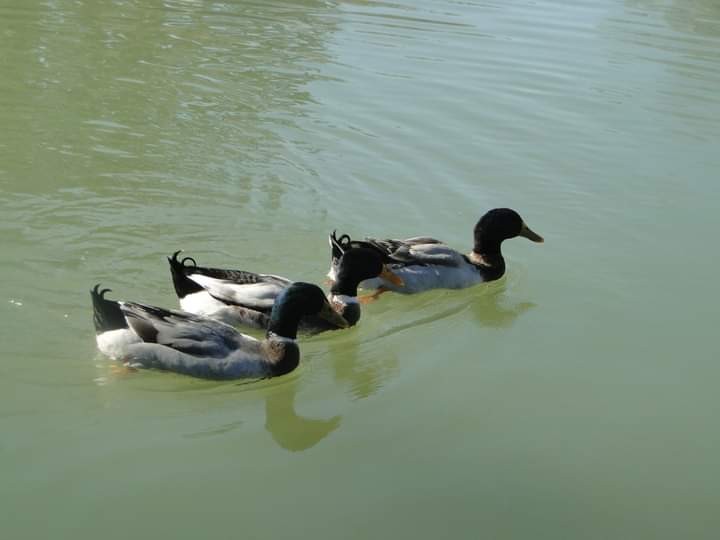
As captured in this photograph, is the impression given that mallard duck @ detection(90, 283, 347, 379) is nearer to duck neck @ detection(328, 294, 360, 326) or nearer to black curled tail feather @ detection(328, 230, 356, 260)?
duck neck @ detection(328, 294, 360, 326)

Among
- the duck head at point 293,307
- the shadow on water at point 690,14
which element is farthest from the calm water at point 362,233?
the shadow on water at point 690,14

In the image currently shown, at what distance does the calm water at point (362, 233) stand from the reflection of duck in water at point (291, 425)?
2 centimetres

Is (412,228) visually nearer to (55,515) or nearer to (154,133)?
(154,133)

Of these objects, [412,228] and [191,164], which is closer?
[412,228]

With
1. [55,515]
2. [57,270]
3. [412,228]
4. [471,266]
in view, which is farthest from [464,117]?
[55,515]

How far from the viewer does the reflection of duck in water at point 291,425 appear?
6758 millimetres

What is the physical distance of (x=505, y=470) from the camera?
21.5 ft

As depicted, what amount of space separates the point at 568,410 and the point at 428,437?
114cm

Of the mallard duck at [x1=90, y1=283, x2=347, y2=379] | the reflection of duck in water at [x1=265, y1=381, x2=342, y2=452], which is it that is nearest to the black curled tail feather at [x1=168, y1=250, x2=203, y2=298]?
the mallard duck at [x1=90, y1=283, x2=347, y2=379]

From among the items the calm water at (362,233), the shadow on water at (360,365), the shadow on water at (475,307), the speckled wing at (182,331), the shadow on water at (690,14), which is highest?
the shadow on water at (690,14)

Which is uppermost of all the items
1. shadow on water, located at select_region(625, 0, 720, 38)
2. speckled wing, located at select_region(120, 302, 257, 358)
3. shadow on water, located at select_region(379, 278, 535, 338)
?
shadow on water, located at select_region(625, 0, 720, 38)

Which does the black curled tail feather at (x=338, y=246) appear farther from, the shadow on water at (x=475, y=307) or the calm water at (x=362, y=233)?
the shadow on water at (x=475, y=307)

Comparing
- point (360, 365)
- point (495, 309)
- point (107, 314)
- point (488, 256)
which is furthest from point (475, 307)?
point (107, 314)

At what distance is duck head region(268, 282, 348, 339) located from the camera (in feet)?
25.4
